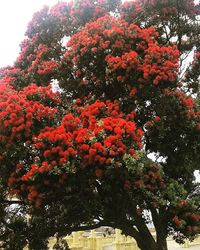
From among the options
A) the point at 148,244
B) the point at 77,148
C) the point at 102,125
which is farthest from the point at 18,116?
the point at 148,244

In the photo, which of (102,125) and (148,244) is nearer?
(102,125)

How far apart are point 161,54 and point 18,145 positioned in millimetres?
5136

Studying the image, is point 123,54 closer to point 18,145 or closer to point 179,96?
point 179,96

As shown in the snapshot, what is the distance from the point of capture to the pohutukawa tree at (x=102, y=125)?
11.2 meters

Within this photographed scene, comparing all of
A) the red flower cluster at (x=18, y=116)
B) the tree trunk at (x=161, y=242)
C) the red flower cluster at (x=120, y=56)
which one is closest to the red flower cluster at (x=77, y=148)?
the red flower cluster at (x=18, y=116)

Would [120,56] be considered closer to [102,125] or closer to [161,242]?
[102,125]

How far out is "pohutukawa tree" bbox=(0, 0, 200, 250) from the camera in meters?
11.2

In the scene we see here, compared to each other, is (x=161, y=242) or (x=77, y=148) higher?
(x=77, y=148)

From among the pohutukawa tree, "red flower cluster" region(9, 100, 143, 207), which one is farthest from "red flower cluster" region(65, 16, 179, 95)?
"red flower cluster" region(9, 100, 143, 207)

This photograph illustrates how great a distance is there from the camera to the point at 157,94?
41.9 ft

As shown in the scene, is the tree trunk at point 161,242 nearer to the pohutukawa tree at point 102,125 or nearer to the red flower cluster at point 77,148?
the pohutukawa tree at point 102,125

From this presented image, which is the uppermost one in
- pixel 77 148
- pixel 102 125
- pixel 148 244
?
pixel 102 125

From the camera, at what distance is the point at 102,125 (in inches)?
450

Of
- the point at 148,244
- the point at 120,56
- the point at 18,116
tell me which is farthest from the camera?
the point at 148,244
